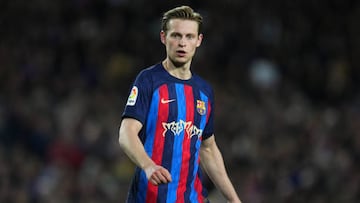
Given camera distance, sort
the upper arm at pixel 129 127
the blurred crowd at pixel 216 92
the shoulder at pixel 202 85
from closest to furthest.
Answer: the upper arm at pixel 129 127 < the shoulder at pixel 202 85 < the blurred crowd at pixel 216 92

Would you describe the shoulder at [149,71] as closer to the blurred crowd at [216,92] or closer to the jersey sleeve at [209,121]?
the jersey sleeve at [209,121]

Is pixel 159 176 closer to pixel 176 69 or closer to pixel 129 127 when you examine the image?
pixel 129 127

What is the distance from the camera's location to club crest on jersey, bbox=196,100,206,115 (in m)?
6.05

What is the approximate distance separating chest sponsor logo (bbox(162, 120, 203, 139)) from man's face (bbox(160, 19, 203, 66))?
40cm

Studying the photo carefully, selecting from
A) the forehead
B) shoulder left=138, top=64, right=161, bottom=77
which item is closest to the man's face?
the forehead

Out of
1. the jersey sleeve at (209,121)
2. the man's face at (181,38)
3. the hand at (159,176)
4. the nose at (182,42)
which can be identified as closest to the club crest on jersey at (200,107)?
the jersey sleeve at (209,121)

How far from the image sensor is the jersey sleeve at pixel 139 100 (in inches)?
225

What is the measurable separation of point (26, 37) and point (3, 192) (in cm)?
421

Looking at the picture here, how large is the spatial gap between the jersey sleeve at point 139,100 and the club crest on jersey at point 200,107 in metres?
0.39

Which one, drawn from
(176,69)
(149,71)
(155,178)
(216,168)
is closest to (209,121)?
(216,168)

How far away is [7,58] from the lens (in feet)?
45.3

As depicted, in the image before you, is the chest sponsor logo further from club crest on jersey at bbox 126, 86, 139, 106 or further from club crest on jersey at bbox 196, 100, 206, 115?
club crest on jersey at bbox 126, 86, 139, 106

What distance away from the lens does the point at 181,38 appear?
19.1 feet

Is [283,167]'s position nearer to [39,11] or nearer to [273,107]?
[273,107]
